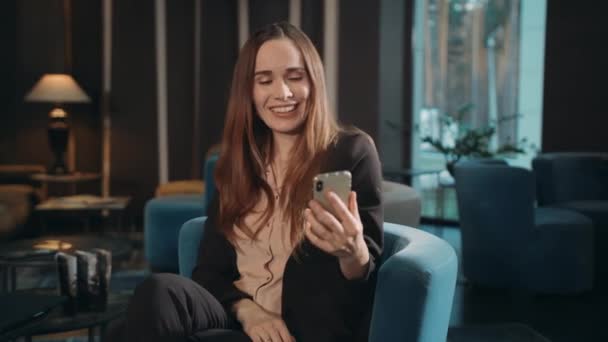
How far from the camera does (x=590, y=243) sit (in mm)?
3916

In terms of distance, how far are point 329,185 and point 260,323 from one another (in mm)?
520

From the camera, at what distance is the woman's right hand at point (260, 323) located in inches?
63.3

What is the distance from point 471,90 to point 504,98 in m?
0.40

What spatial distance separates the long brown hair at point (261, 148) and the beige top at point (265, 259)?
22 millimetres

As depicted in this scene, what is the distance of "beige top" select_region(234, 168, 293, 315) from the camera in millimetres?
1743

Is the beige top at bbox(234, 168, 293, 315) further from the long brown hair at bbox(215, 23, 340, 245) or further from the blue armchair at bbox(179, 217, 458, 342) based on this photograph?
the blue armchair at bbox(179, 217, 458, 342)

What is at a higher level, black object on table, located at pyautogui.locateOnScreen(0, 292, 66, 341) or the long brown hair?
the long brown hair

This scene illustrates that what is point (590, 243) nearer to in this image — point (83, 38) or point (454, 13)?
→ point (454, 13)

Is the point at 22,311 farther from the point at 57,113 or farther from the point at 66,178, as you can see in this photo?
the point at 57,113

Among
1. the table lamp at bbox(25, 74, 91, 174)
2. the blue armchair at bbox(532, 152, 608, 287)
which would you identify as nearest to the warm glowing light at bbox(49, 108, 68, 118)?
the table lamp at bbox(25, 74, 91, 174)

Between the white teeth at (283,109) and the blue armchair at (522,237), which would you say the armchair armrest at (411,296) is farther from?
the blue armchair at (522,237)

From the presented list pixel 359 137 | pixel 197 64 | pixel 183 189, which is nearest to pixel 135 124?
pixel 197 64

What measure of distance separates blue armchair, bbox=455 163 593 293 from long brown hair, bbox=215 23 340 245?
227 centimetres

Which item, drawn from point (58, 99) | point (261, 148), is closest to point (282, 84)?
point (261, 148)
